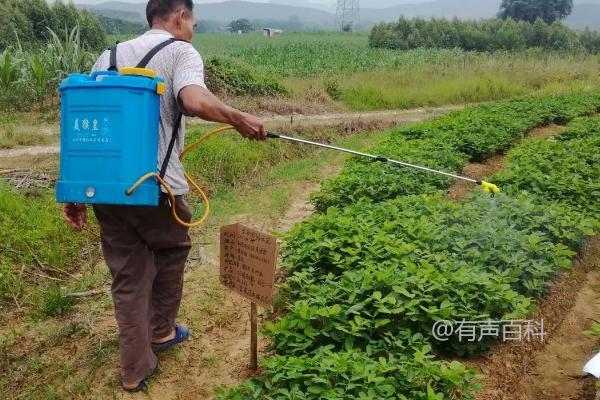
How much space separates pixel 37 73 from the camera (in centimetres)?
1092

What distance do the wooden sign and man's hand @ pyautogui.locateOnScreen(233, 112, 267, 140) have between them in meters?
0.60

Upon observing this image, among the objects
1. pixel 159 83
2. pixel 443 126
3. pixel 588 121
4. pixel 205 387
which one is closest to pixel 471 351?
pixel 205 387

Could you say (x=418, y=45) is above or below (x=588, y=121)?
above

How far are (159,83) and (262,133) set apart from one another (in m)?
0.62

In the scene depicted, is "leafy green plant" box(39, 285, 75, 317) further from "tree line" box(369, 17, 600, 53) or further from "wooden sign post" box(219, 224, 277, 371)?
"tree line" box(369, 17, 600, 53)

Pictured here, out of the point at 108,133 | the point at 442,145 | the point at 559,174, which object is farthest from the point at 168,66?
the point at 442,145

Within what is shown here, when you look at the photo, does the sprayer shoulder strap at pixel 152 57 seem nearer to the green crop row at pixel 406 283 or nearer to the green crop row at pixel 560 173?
the green crop row at pixel 406 283

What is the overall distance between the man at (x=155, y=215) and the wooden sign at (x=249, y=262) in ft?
0.92

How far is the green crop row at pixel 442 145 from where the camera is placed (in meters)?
6.38

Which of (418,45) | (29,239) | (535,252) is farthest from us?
(418,45)

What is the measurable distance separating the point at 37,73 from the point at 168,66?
30.8 feet

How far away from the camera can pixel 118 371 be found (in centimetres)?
356

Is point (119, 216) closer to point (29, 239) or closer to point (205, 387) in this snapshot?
point (205, 387)

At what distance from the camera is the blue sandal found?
12.4 ft
